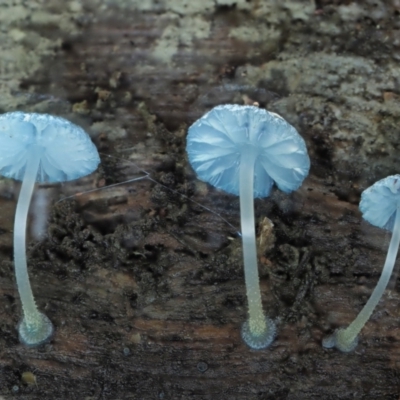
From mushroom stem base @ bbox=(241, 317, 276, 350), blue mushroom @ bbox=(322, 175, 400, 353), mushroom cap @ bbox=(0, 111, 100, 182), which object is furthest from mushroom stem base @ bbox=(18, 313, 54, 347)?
blue mushroom @ bbox=(322, 175, 400, 353)

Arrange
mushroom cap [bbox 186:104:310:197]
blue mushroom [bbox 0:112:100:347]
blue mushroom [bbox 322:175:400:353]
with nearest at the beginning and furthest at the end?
mushroom cap [bbox 186:104:310:197], blue mushroom [bbox 0:112:100:347], blue mushroom [bbox 322:175:400:353]

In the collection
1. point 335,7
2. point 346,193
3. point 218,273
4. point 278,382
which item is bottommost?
point 278,382

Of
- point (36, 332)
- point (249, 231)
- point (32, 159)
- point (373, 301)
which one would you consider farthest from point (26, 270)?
point (373, 301)

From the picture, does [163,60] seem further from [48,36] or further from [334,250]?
[334,250]

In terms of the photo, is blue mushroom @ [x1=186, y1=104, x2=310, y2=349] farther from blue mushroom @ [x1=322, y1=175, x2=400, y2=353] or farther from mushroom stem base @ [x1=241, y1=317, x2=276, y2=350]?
blue mushroom @ [x1=322, y1=175, x2=400, y2=353]

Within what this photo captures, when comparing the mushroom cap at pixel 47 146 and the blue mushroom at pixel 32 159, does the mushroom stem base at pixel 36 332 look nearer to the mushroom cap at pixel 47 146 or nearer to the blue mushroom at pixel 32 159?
the blue mushroom at pixel 32 159

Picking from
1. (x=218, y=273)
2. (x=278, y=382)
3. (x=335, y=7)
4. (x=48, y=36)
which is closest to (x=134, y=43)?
(x=48, y=36)

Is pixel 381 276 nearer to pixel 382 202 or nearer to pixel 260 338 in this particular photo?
pixel 382 202
